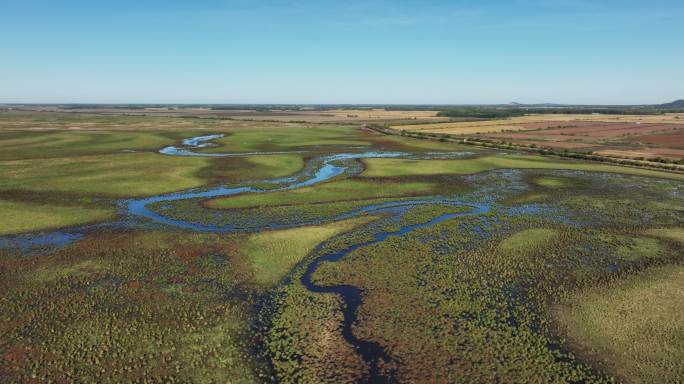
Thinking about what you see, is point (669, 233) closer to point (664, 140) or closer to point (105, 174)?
point (105, 174)

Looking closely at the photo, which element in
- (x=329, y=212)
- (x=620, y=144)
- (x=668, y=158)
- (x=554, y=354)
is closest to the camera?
(x=554, y=354)

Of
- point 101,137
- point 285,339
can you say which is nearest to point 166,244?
point 285,339

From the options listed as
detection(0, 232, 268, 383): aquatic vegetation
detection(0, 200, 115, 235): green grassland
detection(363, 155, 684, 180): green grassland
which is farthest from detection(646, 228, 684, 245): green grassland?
detection(0, 200, 115, 235): green grassland

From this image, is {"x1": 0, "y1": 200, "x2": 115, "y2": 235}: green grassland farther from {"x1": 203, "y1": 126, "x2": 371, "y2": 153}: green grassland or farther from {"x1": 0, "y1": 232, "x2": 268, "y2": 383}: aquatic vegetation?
{"x1": 203, "y1": 126, "x2": 371, "y2": 153}: green grassland

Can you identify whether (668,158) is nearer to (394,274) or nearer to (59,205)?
(394,274)

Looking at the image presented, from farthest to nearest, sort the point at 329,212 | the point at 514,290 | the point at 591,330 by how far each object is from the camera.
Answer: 1. the point at 329,212
2. the point at 514,290
3. the point at 591,330

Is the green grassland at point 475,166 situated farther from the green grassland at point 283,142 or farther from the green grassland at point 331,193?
the green grassland at point 283,142

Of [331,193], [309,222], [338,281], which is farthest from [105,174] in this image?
[338,281]
